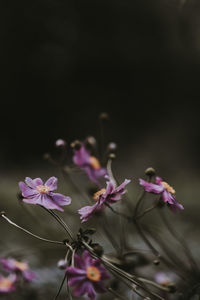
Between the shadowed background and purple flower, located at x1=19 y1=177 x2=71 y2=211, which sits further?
the shadowed background

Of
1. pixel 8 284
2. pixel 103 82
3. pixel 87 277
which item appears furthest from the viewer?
pixel 103 82

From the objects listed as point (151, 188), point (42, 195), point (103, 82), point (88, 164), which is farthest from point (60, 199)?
point (103, 82)

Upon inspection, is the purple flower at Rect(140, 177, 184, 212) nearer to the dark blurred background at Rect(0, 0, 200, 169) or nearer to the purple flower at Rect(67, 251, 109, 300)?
the purple flower at Rect(67, 251, 109, 300)

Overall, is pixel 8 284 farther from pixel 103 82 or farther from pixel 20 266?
pixel 103 82

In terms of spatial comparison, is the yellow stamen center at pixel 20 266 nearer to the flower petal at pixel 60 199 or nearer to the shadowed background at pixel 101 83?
the flower petal at pixel 60 199

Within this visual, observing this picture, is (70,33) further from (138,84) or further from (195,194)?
(195,194)

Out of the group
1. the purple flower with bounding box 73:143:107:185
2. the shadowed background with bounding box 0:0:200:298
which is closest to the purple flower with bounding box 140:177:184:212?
the purple flower with bounding box 73:143:107:185
